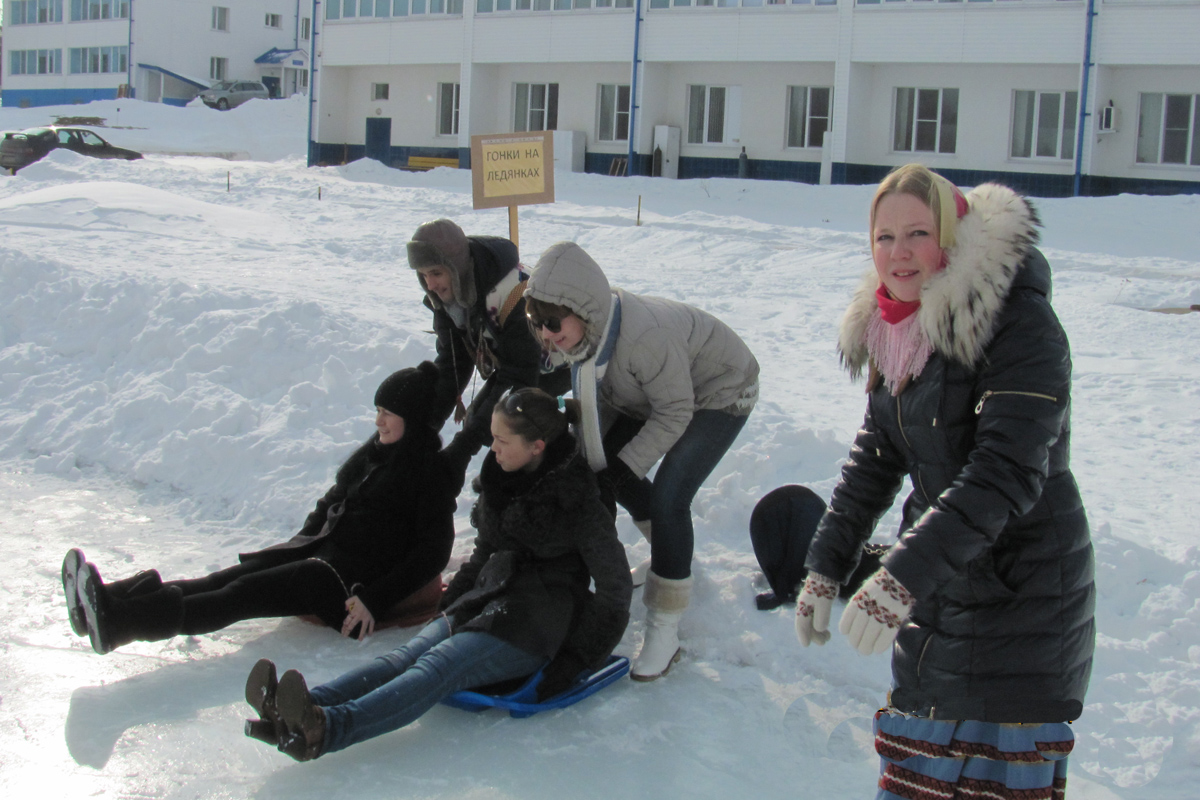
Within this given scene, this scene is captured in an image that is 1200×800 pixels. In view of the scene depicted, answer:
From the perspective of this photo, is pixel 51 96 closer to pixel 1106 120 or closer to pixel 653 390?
pixel 1106 120

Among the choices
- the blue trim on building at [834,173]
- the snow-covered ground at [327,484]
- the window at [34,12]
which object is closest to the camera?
the snow-covered ground at [327,484]

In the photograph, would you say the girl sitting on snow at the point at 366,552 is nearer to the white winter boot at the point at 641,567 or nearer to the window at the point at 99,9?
the white winter boot at the point at 641,567

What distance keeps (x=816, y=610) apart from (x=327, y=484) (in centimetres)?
322

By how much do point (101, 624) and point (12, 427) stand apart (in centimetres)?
316

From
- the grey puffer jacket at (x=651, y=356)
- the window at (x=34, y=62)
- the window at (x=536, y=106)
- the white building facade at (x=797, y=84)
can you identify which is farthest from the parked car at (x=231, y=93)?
the grey puffer jacket at (x=651, y=356)

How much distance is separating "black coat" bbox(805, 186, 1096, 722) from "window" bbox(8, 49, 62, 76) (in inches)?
2249

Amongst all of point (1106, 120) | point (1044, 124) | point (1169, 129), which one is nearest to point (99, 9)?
point (1044, 124)

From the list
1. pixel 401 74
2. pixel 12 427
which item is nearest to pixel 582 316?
pixel 12 427

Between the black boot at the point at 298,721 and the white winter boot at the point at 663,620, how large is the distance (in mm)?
1171

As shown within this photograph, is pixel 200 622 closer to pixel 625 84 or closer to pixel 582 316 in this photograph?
pixel 582 316

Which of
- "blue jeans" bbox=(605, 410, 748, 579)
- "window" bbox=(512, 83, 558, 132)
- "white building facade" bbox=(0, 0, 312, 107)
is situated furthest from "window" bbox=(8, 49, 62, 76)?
"blue jeans" bbox=(605, 410, 748, 579)

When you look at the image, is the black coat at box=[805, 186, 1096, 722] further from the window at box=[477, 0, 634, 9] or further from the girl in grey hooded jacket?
the window at box=[477, 0, 634, 9]

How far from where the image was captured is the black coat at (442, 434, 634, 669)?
11.0ft

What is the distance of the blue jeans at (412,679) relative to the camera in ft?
9.41
